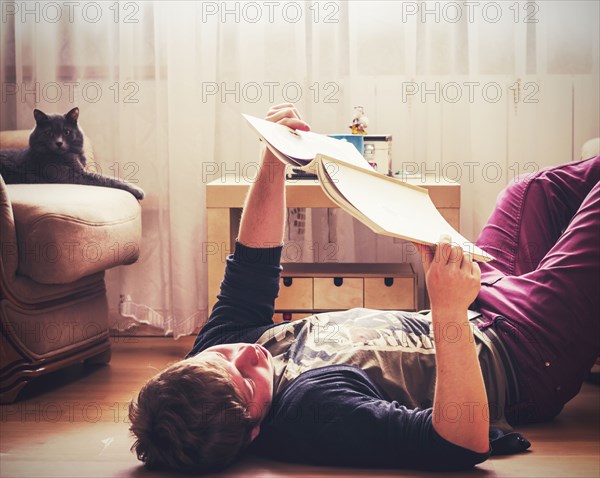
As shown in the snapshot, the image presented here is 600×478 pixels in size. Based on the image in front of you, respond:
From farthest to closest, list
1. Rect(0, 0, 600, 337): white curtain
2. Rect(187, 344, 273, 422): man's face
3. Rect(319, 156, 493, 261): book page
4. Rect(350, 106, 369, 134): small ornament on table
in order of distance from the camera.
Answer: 1. Rect(0, 0, 600, 337): white curtain
2. Rect(350, 106, 369, 134): small ornament on table
3. Rect(187, 344, 273, 422): man's face
4. Rect(319, 156, 493, 261): book page

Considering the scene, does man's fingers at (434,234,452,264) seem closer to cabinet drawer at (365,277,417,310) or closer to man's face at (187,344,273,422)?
man's face at (187,344,273,422)

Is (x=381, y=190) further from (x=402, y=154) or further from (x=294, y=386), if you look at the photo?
(x=402, y=154)

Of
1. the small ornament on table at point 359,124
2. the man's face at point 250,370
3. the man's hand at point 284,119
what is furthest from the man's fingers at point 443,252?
the small ornament on table at point 359,124

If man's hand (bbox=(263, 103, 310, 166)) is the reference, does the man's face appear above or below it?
below

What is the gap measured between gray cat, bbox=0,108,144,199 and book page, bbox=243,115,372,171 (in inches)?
42.2

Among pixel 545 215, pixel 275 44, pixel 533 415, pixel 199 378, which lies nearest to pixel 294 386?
pixel 199 378

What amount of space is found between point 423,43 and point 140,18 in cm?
99

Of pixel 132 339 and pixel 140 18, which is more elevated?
pixel 140 18

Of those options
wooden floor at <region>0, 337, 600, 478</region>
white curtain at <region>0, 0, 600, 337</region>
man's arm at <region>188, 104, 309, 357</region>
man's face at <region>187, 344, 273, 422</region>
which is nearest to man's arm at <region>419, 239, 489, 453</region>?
wooden floor at <region>0, 337, 600, 478</region>

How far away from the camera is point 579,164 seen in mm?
1850

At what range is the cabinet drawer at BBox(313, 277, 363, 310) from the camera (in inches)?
95.3

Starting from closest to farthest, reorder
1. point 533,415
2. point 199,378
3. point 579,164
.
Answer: point 199,378
point 533,415
point 579,164

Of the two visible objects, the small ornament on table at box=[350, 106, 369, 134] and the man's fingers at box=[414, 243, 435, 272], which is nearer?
the man's fingers at box=[414, 243, 435, 272]

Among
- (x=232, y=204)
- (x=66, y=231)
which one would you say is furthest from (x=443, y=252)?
(x=232, y=204)
